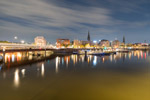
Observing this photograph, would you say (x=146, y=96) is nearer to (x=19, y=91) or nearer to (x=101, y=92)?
(x=101, y=92)

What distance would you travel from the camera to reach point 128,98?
12469 millimetres

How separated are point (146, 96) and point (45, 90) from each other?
12082 millimetres

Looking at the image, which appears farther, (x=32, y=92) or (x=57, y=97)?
(x=32, y=92)

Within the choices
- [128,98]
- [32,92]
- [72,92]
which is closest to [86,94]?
[72,92]

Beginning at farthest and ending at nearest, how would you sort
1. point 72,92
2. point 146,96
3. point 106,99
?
point 72,92 → point 146,96 → point 106,99

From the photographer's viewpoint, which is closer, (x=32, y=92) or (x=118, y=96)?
(x=118, y=96)

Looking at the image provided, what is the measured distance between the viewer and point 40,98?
40.7 feet

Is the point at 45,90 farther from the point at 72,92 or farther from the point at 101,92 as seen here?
the point at 101,92

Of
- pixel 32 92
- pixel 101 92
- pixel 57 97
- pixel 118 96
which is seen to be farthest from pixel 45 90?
pixel 118 96

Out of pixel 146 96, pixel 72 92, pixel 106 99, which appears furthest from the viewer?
pixel 72 92

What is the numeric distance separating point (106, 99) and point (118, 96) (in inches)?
66.3

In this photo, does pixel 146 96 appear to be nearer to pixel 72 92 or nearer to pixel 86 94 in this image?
pixel 86 94

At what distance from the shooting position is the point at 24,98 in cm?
1225

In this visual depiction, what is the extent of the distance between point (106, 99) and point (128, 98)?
2.49 metres
